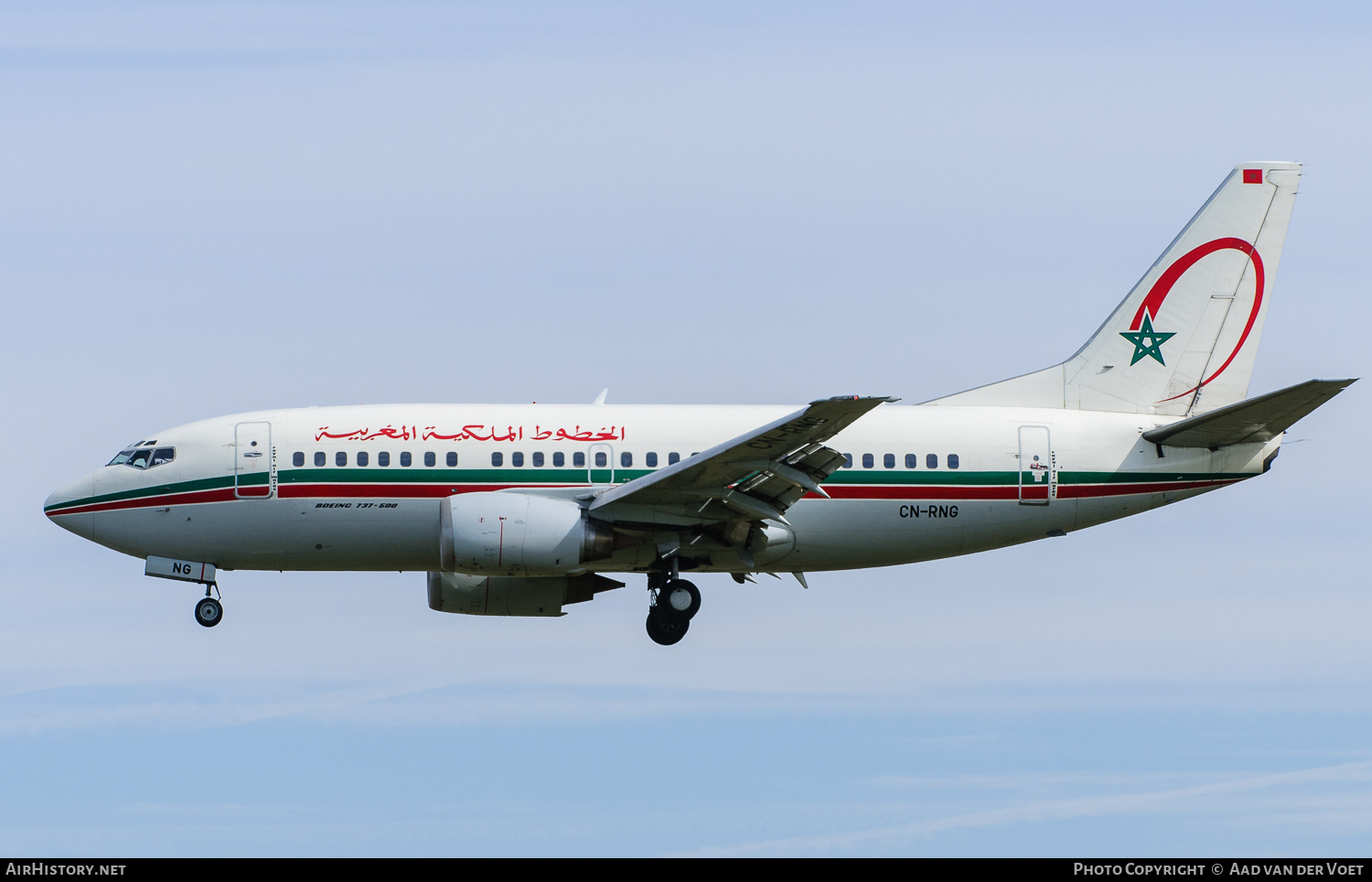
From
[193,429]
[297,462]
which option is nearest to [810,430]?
[297,462]

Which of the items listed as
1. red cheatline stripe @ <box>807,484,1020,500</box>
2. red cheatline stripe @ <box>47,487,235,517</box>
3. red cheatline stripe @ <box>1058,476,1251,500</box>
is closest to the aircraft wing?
red cheatline stripe @ <box>807,484,1020,500</box>

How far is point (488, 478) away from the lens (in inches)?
1136

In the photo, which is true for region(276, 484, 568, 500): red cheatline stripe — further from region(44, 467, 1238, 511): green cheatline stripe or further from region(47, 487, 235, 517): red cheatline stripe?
region(47, 487, 235, 517): red cheatline stripe

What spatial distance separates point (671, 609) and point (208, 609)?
28.7ft

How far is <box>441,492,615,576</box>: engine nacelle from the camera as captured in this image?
90.2ft

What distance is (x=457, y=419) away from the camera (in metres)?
29.4

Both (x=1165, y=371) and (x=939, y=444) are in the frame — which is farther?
(x=1165, y=371)

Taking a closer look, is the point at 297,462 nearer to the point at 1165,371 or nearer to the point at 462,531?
the point at 462,531

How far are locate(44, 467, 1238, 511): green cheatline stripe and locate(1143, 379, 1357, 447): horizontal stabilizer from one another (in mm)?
851

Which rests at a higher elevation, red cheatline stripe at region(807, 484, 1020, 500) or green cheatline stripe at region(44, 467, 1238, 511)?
green cheatline stripe at region(44, 467, 1238, 511)

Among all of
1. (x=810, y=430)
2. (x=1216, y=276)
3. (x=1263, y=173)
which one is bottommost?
A: (x=810, y=430)

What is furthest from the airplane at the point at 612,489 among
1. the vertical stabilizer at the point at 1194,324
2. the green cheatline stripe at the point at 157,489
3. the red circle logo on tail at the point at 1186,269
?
the red circle logo on tail at the point at 1186,269

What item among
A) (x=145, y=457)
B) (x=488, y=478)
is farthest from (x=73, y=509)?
(x=488, y=478)

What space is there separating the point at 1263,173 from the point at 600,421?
15.1m
